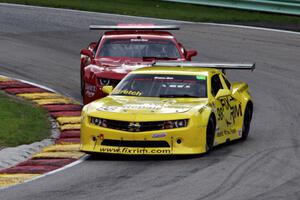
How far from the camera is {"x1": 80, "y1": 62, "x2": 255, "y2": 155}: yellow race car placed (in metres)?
15.1

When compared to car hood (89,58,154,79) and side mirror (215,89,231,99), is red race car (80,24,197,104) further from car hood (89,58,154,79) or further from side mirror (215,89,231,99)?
side mirror (215,89,231,99)

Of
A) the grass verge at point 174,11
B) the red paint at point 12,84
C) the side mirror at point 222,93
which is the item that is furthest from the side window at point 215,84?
the grass verge at point 174,11

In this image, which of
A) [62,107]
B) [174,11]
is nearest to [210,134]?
[62,107]

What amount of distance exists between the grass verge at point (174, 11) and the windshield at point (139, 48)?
11.7 meters

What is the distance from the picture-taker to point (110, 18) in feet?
111

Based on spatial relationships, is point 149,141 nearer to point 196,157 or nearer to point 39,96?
point 196,157

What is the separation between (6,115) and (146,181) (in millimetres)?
5694

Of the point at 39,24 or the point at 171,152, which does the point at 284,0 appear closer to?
the point at 39,24

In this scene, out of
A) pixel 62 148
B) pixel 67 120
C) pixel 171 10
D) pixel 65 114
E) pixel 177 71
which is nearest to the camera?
pixel 62 148

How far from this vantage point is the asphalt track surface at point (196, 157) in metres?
12.9

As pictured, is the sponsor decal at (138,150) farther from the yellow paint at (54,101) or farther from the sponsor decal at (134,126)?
the yellow paint at (54,101)

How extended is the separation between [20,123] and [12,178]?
4.25 m

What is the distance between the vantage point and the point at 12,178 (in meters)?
13.9

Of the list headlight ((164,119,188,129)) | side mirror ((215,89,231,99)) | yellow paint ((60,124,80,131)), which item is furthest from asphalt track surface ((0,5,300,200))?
yellow paint ((60,124,80,131))
